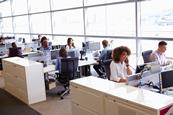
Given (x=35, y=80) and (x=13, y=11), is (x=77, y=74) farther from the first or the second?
(x=13, y=11)

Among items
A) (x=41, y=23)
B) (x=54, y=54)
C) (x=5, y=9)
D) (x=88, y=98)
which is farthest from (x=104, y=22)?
(x=5, y=9)

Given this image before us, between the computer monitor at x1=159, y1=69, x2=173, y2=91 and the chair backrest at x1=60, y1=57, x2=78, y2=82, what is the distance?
2.52 meters

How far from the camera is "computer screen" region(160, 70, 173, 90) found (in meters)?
2.99

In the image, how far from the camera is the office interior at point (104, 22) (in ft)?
20.1

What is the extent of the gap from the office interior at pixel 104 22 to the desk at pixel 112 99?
3.12 metres

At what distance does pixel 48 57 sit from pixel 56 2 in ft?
16.5

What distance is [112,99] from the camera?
246 centimetres

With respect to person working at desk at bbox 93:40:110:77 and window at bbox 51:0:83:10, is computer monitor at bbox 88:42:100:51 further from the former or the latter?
window at bbox 51:0:83:10

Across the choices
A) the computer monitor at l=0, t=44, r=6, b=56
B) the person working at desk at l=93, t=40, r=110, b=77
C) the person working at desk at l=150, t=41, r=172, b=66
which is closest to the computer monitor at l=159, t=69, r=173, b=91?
the person working at desk at l=150, t=41, r=172, b=66

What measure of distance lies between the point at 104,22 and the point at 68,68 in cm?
333

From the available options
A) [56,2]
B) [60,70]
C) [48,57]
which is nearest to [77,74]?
[60,70]

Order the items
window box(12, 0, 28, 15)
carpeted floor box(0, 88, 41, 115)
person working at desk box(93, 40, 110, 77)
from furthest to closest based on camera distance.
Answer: window box(12, 0, 28, 15) < person working at desk box(93, 40, 110, 77) < carpeted floor box(0, 88, 41, 115)

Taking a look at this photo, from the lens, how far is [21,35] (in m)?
14.4

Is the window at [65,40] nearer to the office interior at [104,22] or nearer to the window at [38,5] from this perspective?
the office interior at [104,22]
